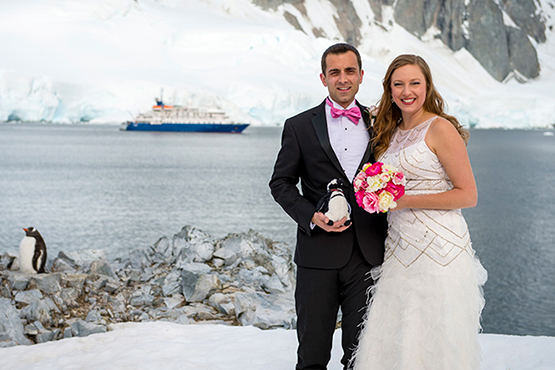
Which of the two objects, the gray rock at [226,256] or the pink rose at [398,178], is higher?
the pink rose at [398,178]

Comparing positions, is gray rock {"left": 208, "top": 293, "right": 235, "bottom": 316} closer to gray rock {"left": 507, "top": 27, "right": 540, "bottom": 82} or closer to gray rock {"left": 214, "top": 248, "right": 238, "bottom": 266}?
gray rock {"left": 214, "top": 248, "right": 238, "bottom": 266}

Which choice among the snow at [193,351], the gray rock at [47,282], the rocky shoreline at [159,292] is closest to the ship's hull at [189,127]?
the rocky shoreline at [159,292]

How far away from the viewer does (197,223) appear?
1217 centimetres

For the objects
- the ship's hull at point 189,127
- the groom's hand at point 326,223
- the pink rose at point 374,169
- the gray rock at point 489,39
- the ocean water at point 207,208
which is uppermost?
the gray rock at point 489,39

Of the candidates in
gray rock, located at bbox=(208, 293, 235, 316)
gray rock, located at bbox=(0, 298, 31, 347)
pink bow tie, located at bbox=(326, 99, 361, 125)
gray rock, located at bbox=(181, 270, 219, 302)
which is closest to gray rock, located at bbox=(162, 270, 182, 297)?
gray rock, located at bbox=(181, 270, 219, 302)

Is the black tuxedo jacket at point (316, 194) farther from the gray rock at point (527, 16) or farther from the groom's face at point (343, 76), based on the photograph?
the gray rock at point (527, 16)

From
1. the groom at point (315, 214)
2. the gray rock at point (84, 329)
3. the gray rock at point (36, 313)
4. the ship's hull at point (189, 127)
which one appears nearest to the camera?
the groom at point (315, 214)

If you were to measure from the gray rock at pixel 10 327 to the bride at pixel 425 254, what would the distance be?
2534 millimetres

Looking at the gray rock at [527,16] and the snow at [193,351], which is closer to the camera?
the snow at [193,351]

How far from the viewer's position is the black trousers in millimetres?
2082

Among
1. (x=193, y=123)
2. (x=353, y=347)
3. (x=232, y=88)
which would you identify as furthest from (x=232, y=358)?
(x=232, y=88)

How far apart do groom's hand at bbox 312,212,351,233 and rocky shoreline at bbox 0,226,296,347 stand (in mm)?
2229

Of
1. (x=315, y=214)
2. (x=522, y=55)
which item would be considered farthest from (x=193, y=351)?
(x=522, y=55)

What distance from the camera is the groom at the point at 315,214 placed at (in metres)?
2.05
